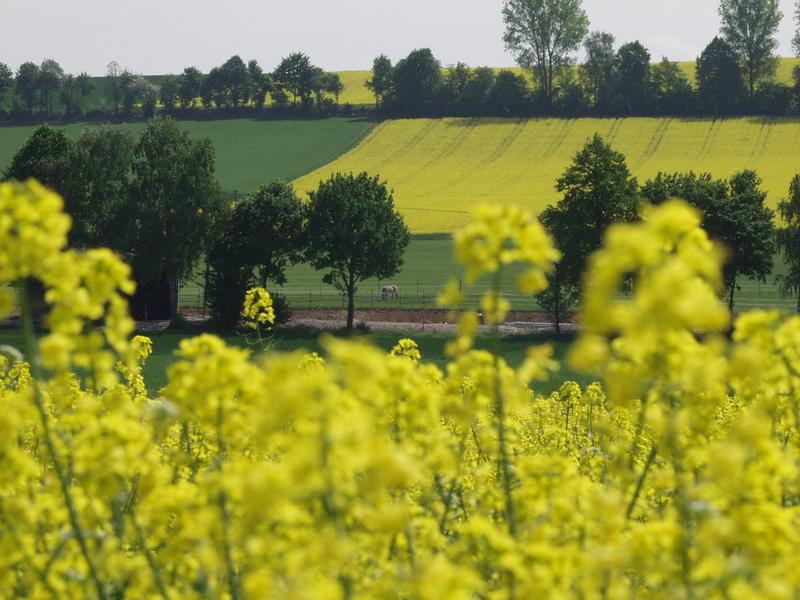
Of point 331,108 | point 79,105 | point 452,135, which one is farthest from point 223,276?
point 79,105

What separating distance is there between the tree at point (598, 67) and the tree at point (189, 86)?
44994 mm

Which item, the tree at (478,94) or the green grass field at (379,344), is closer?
the green grass field at (379,344)

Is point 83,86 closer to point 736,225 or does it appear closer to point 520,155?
point 520,155

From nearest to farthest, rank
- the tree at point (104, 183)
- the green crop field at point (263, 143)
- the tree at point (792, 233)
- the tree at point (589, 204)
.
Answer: the tree at point (792, 233) → the tree at point (589, 204) → the tree at point (104, 183) → the green crop field at point (263, 143)

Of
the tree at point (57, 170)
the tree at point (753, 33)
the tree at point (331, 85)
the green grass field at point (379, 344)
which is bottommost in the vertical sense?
the green grass field at point (379, 344)

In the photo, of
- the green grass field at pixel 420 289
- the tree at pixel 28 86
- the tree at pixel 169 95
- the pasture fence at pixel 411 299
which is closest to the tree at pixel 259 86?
the tree at pixel 169 95

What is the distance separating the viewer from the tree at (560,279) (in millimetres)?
45875

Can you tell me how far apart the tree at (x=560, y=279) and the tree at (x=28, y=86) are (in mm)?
94428

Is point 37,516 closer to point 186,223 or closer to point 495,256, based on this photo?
point 495,256

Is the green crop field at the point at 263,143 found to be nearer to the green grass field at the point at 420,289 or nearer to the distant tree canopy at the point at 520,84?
the distant tree canopy at the point at 520,84

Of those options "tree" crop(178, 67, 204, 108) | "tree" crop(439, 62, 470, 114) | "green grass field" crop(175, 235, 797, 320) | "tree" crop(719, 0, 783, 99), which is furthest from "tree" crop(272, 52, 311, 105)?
"green grass field" crop(175, 235, 797, 320)

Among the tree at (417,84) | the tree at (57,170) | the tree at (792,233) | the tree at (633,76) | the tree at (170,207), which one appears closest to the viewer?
the tree at (792,233)

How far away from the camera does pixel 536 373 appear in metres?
4.64

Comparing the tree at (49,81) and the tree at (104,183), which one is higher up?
the tree at (49,81)
